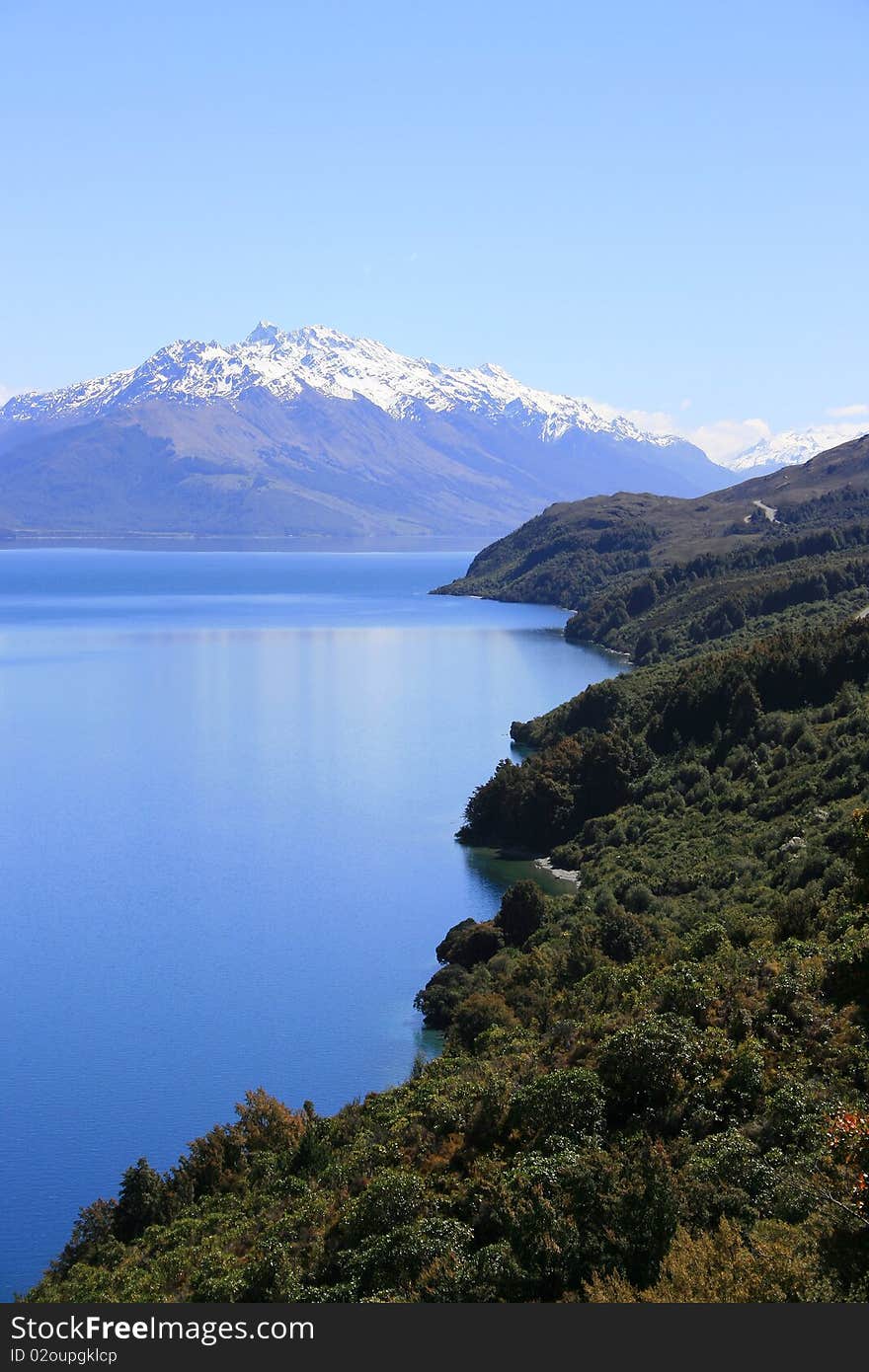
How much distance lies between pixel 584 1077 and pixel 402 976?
26576mm

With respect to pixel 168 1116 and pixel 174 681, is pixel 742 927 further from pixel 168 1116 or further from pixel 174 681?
pixel 174 681

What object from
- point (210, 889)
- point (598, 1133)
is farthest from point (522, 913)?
point (598, 1133)

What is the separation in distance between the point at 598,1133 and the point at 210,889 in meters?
41.0

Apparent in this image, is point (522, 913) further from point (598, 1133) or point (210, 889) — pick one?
point (598, 1133)

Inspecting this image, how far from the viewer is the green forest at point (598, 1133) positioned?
18703 mm

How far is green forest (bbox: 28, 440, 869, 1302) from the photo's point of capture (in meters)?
18.7

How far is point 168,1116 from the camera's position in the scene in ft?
126

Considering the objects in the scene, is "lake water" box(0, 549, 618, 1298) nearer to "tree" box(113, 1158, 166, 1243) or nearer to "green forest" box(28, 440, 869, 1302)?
"tree" box(113, 1158, 166, 1243)

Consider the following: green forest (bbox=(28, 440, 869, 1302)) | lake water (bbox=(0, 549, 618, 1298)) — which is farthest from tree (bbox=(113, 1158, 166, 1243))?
lake water (bbox=(0, 549, 618, 1298))

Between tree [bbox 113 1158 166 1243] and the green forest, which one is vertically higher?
the green forest

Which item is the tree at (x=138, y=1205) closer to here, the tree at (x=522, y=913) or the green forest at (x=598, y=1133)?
the green forest at (x=598, y=1133)

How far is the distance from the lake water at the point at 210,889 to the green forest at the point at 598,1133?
12.5ft

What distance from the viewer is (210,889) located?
202 feet

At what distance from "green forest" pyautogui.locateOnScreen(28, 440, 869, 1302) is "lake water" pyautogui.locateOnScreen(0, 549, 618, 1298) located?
3.82 metres
